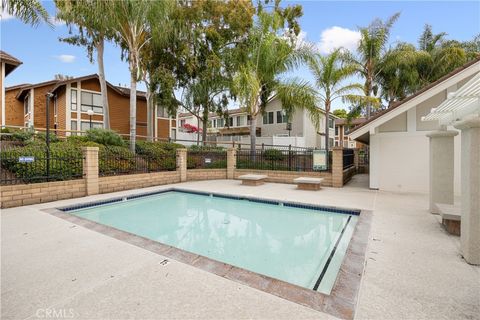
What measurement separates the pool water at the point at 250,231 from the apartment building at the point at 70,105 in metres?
13.2

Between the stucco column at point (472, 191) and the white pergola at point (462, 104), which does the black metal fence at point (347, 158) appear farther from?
the stucco column at point (472, 191)

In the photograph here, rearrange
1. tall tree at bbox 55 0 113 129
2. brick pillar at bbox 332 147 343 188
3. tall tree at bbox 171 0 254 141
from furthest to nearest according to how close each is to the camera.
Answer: tall tree at bbox 171 0 254 141, tall tree at bbox 55 0 113 129, brick pillar at bbox 332 147 343 188

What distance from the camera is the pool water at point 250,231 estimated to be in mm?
3969

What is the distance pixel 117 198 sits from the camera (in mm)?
8648

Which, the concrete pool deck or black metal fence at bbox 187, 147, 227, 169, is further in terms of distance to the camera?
black metal fence at bbox 187, 147, 227, 169

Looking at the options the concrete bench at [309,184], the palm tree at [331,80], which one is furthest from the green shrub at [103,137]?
the palm tree at [331,80]

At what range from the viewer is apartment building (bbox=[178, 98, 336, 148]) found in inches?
928

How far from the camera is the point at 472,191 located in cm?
341

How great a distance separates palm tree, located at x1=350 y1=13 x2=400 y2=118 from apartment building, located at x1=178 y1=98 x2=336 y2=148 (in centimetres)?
595

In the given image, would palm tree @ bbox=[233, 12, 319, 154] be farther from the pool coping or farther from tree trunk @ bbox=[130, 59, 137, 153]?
the pool coping

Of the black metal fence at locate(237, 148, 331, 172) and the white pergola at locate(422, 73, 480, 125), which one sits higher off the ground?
the white pergola at locate(422, 73, 480, 125)

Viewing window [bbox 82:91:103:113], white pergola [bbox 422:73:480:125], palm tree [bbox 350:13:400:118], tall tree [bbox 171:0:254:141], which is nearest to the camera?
white pergola [bbox 422:73:480:125]

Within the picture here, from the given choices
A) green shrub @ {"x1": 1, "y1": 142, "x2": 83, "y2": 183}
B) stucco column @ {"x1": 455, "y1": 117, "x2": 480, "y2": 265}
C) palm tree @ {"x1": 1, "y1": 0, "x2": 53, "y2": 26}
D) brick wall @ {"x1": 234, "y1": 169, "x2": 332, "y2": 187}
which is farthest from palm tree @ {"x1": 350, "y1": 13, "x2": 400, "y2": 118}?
green shrub @ {"x1": 1, "y1": 142, "x2": 83, "y2": 183}

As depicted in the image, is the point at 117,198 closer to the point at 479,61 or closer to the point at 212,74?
the point at 212,74
